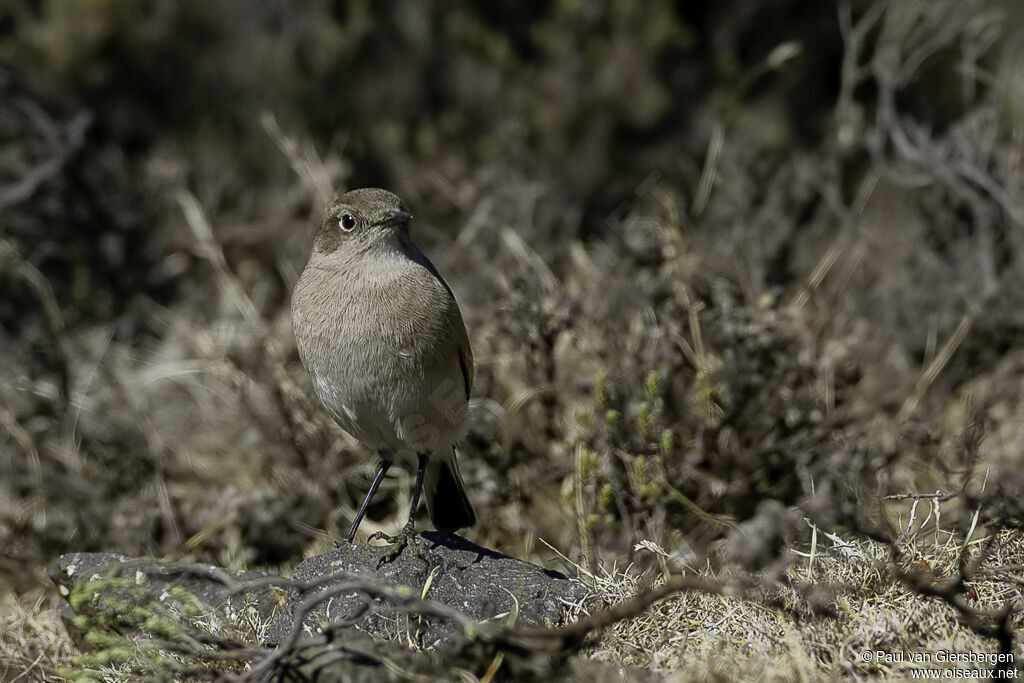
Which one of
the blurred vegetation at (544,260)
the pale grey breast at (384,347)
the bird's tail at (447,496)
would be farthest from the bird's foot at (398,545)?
the blurred vegetation at (544,260)

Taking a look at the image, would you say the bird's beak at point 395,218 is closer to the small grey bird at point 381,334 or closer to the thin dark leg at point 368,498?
the small grey bird at point 381,334

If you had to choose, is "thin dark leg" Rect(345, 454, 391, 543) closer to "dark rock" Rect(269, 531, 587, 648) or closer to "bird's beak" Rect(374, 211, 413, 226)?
"dark rock" Rect(269, 531, 587, 648)

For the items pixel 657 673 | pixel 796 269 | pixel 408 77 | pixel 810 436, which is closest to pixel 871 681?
pixel 657 673

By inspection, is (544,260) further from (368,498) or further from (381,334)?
(381,334)

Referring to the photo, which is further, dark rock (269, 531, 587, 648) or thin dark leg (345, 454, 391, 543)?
thin dark leg (345, 454, 391, 543)

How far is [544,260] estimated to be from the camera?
244 inches

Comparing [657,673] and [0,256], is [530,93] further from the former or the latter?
[657,673]

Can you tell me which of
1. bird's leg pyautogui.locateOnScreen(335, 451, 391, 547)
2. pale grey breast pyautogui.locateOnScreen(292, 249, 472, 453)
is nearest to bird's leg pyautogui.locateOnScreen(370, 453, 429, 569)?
pale grey breast pyautogui.locateOnScreen(292, 249, 472, 453)

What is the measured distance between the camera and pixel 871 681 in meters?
3.14

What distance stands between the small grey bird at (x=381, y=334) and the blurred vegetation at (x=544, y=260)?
2.57 ft

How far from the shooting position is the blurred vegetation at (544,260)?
16.9 ft

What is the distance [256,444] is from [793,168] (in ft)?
12.8

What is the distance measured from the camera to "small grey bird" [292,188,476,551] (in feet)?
13.9

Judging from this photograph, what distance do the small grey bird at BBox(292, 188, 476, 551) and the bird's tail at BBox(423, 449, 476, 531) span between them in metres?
0.28
